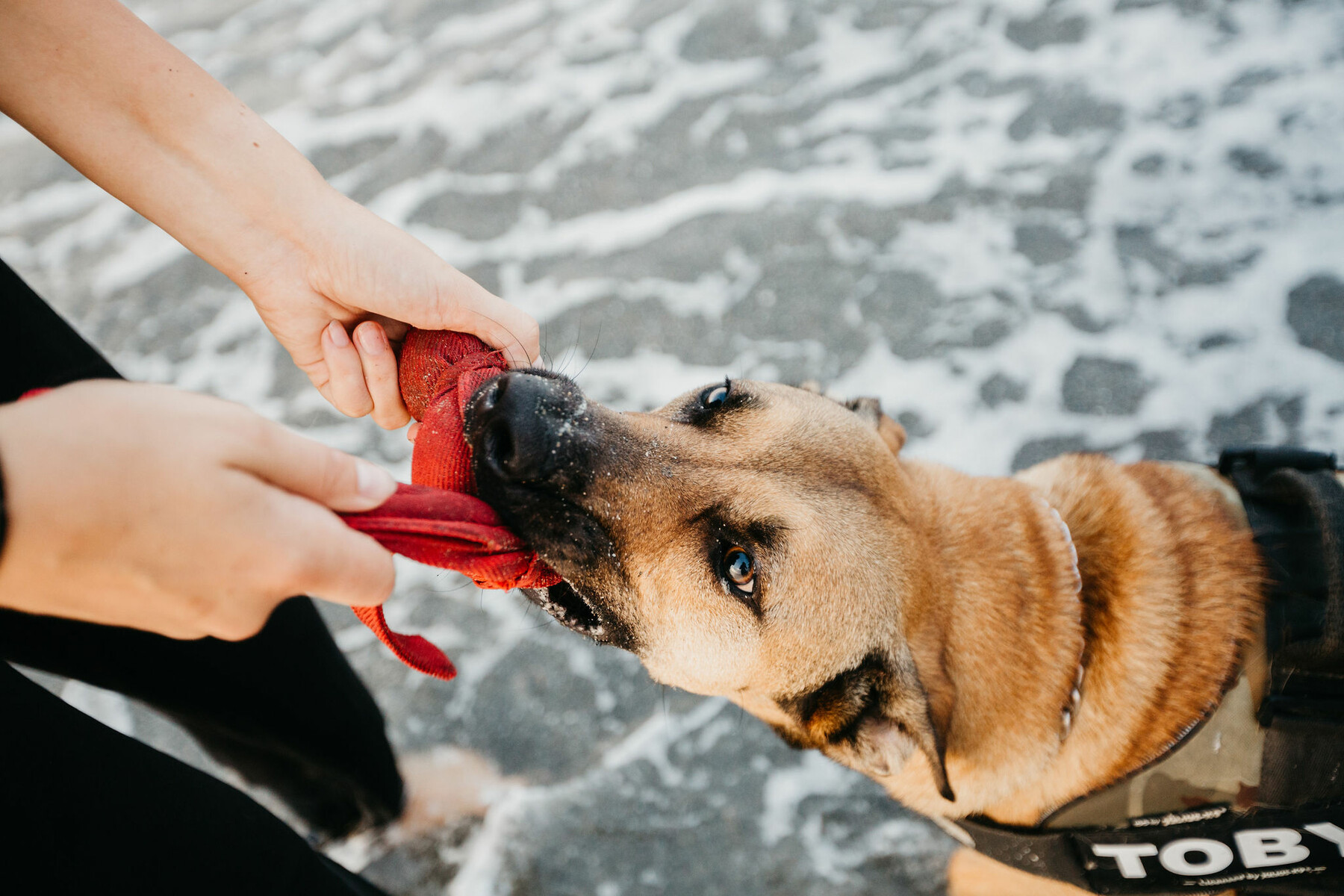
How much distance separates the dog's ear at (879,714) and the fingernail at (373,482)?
1527mm

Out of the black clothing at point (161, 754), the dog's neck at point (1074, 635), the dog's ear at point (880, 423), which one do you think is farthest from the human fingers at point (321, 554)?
the dog's ear at point (880, 423)

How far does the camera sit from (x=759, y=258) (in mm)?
4699

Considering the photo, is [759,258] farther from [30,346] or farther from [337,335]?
[30,346]

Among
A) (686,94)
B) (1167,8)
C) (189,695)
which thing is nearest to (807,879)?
(189,695)

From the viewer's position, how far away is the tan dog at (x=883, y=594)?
2.06m

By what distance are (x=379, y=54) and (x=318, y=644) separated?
5.73 meters

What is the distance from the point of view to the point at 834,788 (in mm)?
3359

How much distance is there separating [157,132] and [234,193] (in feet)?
0.76

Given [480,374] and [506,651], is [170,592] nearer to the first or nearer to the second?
[480,374]

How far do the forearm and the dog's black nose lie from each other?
2.83 feet

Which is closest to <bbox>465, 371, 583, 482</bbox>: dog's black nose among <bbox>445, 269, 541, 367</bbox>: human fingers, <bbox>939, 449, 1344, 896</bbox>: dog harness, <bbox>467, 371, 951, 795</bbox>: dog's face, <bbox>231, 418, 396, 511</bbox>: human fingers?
<bbox>467, 371, 951, 795</bbox>: dog's face

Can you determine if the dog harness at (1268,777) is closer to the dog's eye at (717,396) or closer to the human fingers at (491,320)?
the dog's eye at (717,396)

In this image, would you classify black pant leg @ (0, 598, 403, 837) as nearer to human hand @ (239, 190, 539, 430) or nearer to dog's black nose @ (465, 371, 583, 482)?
human hand @ (239, 190, 539, 430)

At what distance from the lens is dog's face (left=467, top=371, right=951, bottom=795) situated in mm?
2031
